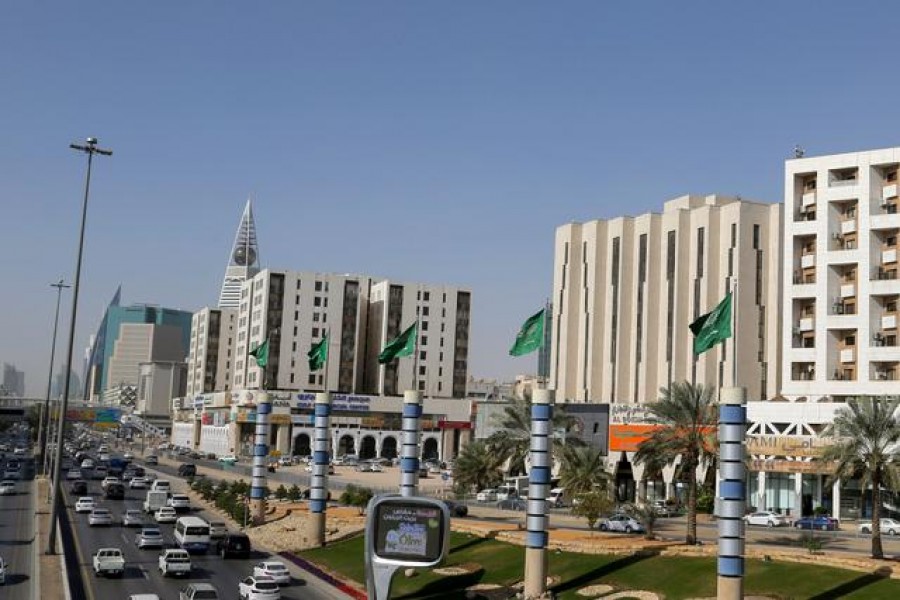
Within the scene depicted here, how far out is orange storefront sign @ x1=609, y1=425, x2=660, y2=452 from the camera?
9706 centimetres

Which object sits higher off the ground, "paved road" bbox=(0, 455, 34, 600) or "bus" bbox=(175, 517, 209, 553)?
"bus" bbox=(175, 517, 209, 553)

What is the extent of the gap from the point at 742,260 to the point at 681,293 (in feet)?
27.4

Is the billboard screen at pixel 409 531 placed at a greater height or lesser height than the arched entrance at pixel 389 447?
greater

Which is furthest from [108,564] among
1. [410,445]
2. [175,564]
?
[410,445]

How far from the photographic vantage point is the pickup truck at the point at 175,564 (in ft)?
168

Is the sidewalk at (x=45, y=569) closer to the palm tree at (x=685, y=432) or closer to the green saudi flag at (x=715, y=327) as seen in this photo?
the green saudi flag at (x=715, y=327)

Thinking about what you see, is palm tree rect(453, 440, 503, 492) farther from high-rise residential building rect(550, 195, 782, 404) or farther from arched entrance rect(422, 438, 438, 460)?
arched entrance rect(422, 438, 438, 460)

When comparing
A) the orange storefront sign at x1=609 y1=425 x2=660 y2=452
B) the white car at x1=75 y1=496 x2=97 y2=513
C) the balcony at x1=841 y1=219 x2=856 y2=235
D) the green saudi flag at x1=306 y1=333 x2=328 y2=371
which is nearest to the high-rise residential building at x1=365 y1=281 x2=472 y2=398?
the orange storefront sign at x1=609 y1=425 x2=660 y2=452

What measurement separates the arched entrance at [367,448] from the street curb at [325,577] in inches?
4445

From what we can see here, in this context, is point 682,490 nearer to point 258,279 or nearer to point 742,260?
point 742,260

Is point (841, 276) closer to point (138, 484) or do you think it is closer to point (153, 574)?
point (153, 574)

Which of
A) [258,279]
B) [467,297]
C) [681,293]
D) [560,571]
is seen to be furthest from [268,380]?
[560,571]

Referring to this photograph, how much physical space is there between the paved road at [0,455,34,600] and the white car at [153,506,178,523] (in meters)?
9.14

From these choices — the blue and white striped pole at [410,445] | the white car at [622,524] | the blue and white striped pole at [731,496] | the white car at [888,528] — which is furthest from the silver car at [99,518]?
the white car at [888,528]
